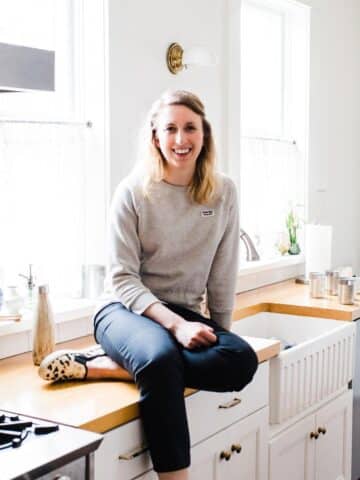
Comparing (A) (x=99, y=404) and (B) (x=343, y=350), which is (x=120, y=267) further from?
(B) (x=343, y=350)

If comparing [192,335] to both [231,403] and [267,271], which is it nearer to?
[231,403]

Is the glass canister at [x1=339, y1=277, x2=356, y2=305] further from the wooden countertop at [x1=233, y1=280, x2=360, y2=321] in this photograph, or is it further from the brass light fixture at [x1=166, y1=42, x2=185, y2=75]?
the brass light fixture at [x1=166, y1=42, x2=185, y2=75]

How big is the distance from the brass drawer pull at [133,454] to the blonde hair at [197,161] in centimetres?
76

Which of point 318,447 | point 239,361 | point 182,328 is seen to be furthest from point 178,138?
point 318,447

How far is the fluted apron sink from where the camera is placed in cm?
255

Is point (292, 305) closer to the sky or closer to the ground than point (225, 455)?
closer to the sky

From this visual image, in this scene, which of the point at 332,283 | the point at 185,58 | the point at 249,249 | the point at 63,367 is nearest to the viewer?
the point at 63,367

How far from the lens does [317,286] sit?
339 cm

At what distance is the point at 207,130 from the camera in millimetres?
2377

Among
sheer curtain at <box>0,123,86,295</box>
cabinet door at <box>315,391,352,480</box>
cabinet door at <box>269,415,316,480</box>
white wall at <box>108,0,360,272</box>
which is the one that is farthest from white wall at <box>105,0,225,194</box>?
cabinet door at <box>315,391,352,480</box>

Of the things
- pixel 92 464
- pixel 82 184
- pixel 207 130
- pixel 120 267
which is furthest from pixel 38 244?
pixel 92 464

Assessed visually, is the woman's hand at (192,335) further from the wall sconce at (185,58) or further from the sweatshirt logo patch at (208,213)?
the wall sconce at (185,58)

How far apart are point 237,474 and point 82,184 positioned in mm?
1170

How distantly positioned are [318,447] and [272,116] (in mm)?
1846
